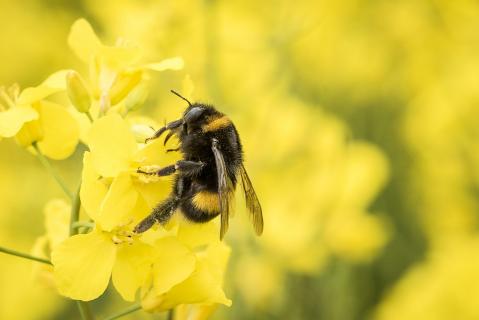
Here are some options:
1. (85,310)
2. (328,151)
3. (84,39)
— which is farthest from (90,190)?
(328,151)

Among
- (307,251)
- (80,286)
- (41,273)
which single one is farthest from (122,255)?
(307,251)

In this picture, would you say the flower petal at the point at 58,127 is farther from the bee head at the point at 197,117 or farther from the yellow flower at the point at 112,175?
the bee head at the point at 197,117

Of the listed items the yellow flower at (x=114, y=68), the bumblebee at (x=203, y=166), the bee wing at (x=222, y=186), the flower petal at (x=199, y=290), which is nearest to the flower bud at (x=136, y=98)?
the yellow flower at (x=114, y=68)

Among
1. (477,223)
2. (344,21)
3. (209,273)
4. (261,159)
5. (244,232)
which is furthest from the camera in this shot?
(344,21)

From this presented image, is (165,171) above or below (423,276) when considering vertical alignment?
above

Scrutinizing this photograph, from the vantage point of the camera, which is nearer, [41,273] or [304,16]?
[41,273]

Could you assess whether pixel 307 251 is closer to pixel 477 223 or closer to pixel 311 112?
pixel 311 112

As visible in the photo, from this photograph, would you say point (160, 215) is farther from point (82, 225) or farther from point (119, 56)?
point (119, 56)
